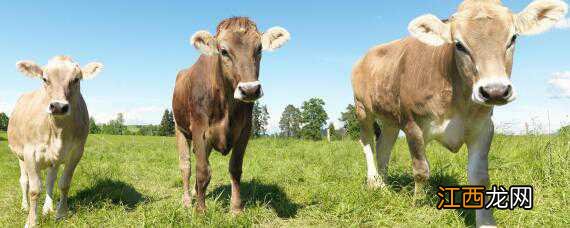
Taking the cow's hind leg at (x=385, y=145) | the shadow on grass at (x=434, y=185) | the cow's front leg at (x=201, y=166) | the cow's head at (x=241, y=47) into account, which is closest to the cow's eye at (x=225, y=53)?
the cow's head at (x=241, y=47)

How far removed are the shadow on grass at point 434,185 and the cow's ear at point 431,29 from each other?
75.5 inches

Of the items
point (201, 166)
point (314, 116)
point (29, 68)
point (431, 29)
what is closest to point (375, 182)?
point (201, 166)

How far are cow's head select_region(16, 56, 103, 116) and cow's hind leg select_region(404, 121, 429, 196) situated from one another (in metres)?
4.00

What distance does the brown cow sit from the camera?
15.9 ft

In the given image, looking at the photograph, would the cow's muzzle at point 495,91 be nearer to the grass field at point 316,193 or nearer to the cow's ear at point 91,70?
the grass field at point 316,193

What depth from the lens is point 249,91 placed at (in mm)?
4438

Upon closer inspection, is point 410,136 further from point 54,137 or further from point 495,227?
point 54,137

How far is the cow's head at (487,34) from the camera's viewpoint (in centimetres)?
362

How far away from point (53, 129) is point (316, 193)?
11.9ft

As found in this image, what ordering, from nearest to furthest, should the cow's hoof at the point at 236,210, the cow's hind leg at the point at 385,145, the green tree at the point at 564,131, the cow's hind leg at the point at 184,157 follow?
the cow's hoof at the point at 236,210
the cow's hind leg at the point at 184,157
the cow's hind leg at the point at 385,145
the green tree at the point at 564,131

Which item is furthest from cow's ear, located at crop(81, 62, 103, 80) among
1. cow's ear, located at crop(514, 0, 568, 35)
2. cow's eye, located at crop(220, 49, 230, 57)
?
cow's ear, located at crop(514, 0, 568, 35)

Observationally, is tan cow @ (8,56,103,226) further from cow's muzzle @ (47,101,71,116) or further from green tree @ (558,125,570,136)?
green tree @ (558,125,570,136)

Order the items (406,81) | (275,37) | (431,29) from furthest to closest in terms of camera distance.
→ 1. (275,37)
2. (406,81)
3. (431,29)

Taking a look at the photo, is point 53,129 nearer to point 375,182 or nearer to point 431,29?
point 375,182
